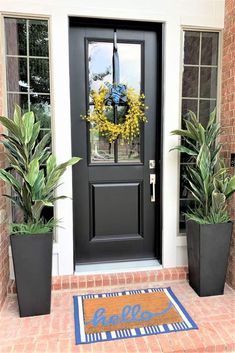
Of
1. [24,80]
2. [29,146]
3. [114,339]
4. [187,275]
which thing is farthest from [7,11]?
[187,275]

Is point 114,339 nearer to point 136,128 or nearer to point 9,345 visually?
point 9,345

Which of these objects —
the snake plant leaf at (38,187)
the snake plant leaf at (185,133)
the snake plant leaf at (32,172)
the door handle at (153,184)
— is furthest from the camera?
the door handle at (153,184)

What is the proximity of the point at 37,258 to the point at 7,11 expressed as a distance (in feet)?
6.55

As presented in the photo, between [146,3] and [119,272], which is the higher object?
[146,3]

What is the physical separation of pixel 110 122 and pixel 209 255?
57.6 inches

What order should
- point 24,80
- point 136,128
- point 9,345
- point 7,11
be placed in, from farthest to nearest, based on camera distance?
point 136,128, point 24,80, point 7,11, point 9,345

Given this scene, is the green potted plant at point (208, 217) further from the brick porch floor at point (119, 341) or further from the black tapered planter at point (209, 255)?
the brick porch floor at point (119, 341)

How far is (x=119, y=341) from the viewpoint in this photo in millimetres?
1884

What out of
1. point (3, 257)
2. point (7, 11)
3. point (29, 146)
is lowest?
point (3, 257)

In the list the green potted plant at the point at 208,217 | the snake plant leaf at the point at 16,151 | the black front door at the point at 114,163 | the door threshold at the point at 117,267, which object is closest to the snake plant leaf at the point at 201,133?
the green potted plant at the point at 208,217

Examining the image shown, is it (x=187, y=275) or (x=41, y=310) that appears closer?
(x=41, y=310)

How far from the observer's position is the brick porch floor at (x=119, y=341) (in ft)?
6.00

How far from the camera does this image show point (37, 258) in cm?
210

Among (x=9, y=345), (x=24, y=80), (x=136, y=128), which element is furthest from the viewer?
(x=136, y=128)
